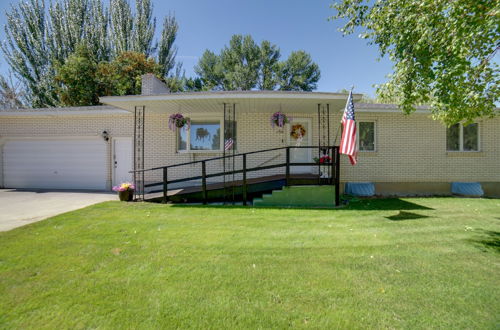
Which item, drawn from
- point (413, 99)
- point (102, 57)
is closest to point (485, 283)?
point (413, 99)

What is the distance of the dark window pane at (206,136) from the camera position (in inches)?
347

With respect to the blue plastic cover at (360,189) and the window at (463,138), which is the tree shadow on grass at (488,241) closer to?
the blue plastic cover at (360,189)

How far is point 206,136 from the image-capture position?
29.0 feet

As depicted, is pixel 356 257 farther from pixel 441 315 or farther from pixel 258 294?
pixel 258 294

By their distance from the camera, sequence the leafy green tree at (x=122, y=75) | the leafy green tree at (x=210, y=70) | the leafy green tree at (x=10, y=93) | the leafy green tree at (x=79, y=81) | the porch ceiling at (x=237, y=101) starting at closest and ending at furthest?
1. the porch ceiling at (x=237, y=101)
2. the leafy green tree at (x=79, y=81)
3. the leafy green tree at (x=122, y=75)
4. the leafy green tree at (x=10, y=93)
5. the leafy green tree at (x=210, y=70)

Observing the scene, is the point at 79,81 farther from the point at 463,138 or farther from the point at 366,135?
the point at 463,138

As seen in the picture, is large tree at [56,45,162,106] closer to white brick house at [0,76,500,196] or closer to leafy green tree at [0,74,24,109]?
leafy green tree at [0,74,24,109]

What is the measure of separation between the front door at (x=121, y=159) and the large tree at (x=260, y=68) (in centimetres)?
1951

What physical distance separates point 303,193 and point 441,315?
459 centimetres

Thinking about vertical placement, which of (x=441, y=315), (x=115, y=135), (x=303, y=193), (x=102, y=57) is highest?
(x=102, y=57)

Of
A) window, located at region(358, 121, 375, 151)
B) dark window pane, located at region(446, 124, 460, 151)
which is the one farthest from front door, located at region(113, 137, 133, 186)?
dark window pane, located at region(446, 124, 460, 151)

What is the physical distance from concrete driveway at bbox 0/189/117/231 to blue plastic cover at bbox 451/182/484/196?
12177 millimetres

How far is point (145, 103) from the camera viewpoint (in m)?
7.29

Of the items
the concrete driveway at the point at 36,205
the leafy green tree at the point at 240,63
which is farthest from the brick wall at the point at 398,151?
the leafy green tree at the point at 240,63
